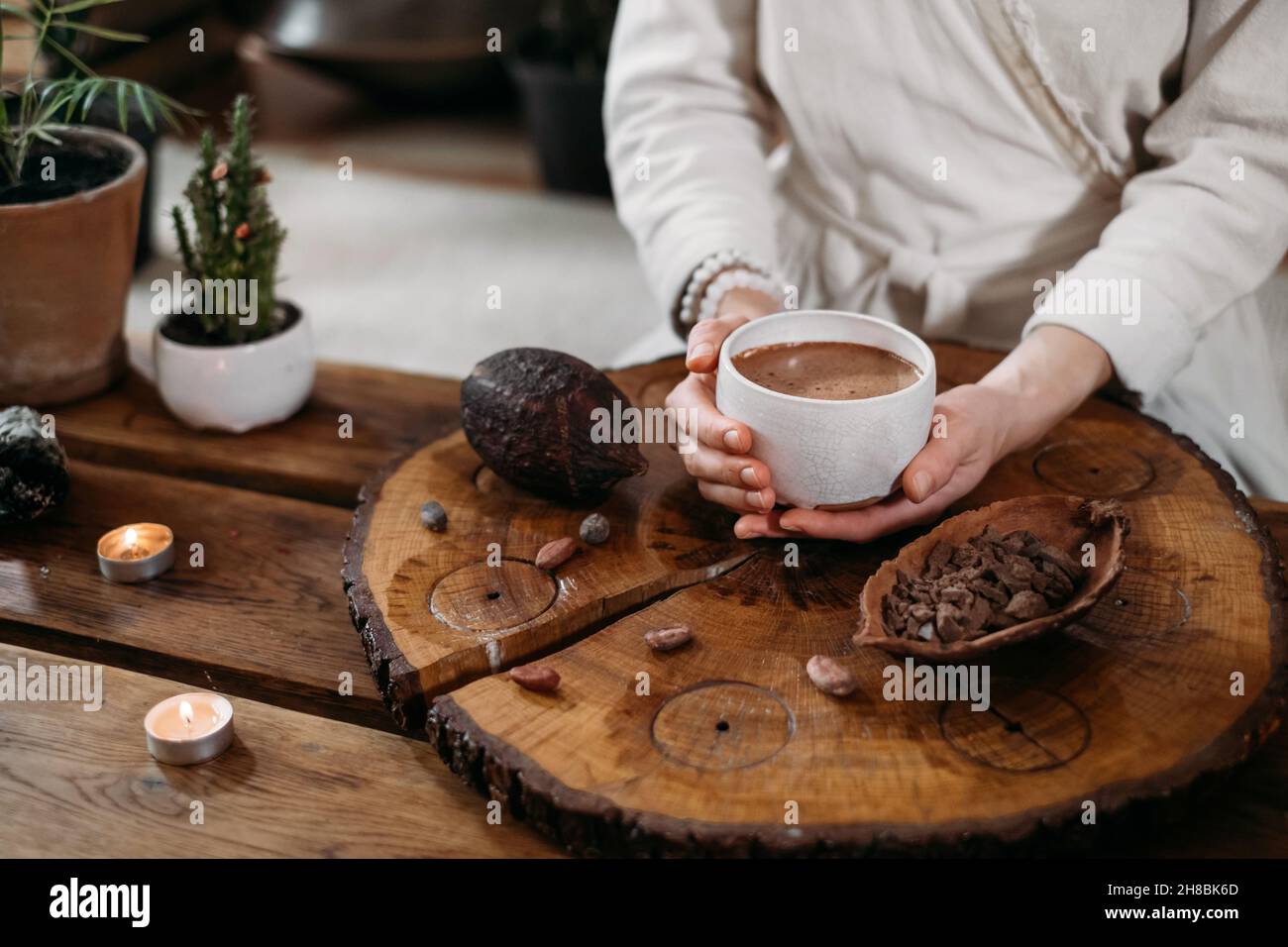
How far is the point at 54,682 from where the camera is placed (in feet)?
3.16

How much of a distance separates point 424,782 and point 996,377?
0.61m

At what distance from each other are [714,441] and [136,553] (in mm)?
532

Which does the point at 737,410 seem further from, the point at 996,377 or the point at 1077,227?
the point at 1077,227

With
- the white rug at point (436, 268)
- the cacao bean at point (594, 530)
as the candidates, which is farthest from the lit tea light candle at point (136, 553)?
the white rug at point (436, 268)

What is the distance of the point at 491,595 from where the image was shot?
0.96 metres

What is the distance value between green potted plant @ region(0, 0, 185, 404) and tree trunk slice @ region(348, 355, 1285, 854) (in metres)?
0.46

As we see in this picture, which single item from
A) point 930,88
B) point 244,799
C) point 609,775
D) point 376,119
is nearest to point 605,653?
point 609,775

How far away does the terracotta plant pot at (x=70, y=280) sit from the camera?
1.20 meters

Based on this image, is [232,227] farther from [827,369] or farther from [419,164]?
[419,164]

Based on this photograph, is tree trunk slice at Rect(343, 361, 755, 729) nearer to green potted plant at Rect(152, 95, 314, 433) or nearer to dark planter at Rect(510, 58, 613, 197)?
green potted plant at Rect(152, 95, 314, 433)

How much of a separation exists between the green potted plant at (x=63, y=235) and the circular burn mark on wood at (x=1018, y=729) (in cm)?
94

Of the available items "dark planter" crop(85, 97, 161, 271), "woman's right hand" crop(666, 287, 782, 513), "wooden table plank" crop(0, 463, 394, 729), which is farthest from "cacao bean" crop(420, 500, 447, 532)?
"dark planter" crop(85, 97, 161, 271)

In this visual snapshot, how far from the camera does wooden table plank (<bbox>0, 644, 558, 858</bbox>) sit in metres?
0.82

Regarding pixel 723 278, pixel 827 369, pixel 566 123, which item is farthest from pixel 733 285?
pixel 566 123
